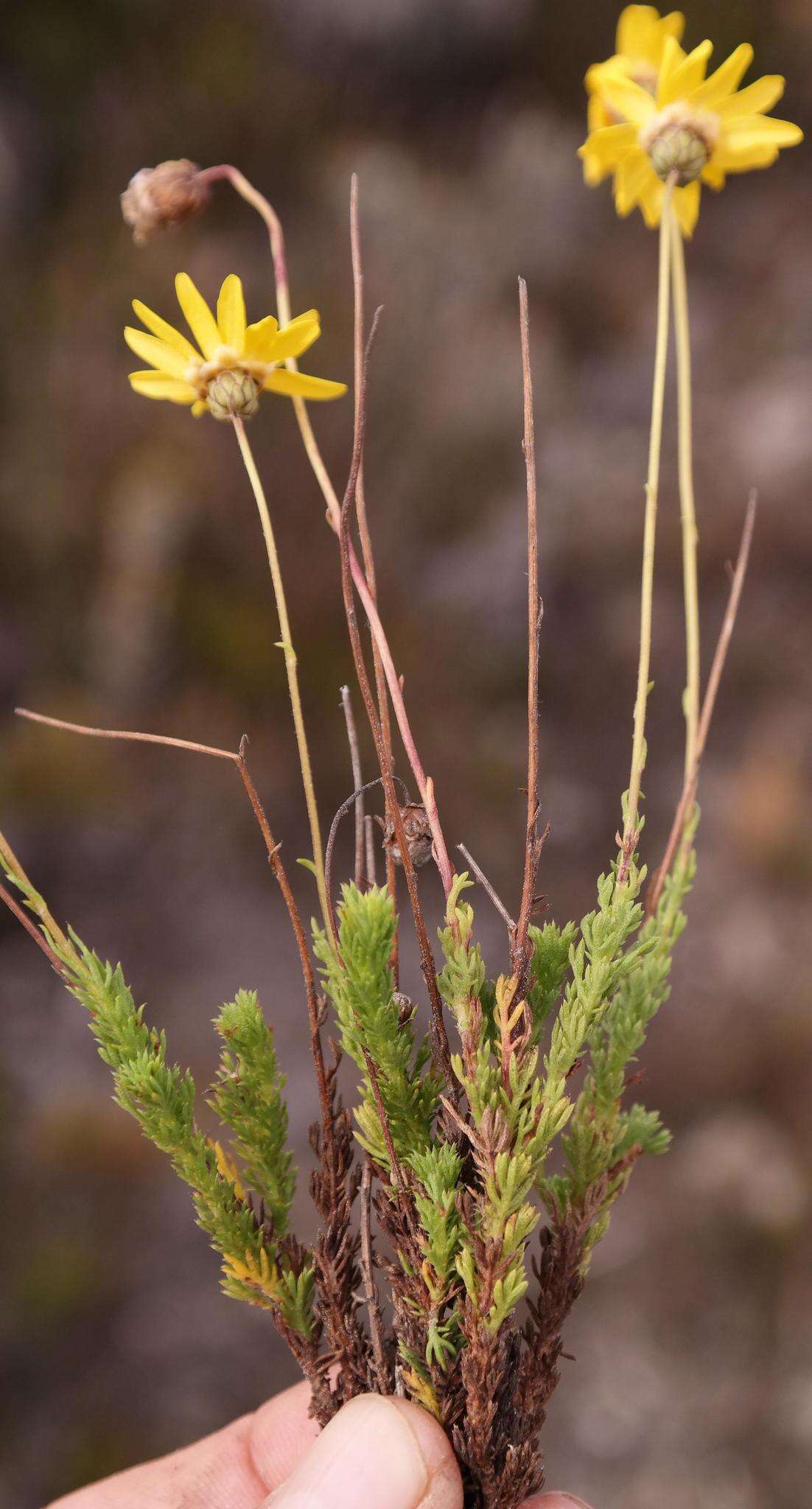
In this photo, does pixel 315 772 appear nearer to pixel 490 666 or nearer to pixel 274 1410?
pixel 490 666

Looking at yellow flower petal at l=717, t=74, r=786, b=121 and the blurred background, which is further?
the blurred background

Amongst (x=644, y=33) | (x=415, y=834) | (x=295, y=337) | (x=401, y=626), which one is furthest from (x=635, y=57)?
(x=401, y=626)

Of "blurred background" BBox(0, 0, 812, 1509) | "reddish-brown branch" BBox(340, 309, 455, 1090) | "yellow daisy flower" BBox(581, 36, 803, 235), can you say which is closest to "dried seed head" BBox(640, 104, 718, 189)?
"yellow daisy flower" BBox(581, 36, 803, 235)

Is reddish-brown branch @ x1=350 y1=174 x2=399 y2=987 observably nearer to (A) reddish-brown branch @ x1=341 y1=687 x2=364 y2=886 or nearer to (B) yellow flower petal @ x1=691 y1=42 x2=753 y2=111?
(A) reddish-brown branch @ x1=341 y1=687 x2=364 y2=886

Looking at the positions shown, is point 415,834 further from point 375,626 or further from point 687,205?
point 687,205

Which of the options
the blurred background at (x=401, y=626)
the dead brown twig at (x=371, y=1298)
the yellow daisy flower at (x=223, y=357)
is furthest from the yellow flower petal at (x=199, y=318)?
the blurred background at (x=401, y=626)

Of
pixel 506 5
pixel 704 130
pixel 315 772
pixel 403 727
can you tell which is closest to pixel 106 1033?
pixel 403 727
